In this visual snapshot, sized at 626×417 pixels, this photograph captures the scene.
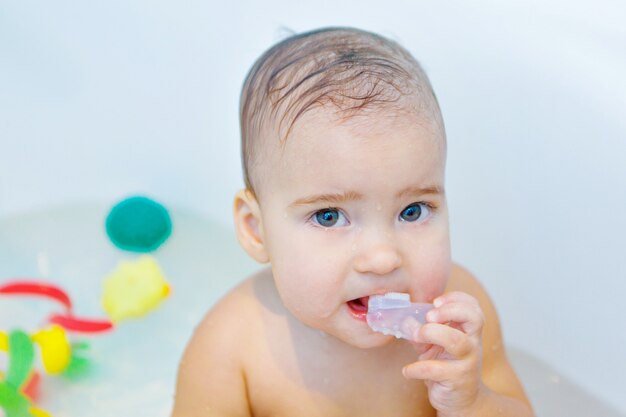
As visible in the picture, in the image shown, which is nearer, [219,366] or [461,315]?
[461,315]

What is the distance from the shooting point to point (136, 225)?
173 cm

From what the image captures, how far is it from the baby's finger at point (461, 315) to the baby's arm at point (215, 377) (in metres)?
0.31

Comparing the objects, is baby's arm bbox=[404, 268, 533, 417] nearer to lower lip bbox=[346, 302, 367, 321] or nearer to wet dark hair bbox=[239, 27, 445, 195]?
lower lip bbox=[346, 302, 367, 321]

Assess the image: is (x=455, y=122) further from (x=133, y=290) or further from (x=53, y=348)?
(x=53, y=348)

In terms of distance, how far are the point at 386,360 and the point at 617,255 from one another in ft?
1.23

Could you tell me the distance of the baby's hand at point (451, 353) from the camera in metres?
0.98

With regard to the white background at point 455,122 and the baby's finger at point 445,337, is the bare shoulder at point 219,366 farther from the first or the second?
the white background at point 455,122

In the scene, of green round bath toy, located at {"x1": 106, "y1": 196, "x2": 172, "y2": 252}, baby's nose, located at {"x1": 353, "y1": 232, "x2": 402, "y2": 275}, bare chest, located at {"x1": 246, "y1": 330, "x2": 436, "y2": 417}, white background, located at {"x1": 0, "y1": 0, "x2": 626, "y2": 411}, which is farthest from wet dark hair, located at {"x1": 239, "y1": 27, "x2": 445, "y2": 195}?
green round bath toy, located at {"x1": 106, "y1": 196, "x2": 172, "y2": 252}

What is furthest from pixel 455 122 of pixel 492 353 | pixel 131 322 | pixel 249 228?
pixel 131 322

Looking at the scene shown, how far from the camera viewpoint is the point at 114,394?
1.54 metres

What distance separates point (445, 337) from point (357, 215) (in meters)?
0.15

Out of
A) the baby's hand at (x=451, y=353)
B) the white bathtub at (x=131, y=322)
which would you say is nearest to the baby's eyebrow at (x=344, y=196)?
the baby's hand at (x=451, y=353)

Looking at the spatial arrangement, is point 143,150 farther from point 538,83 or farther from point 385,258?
point 385,258

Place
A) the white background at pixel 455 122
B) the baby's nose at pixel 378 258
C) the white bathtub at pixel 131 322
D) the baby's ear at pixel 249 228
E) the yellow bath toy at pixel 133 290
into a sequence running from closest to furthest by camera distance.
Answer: the baby's nose at pixel 378 258
the baby's ear at pixel 249 228
the white background at pixel 455 122
the white bathtub at pixel 131 322
the yellow bath toy at pixel 133 290
